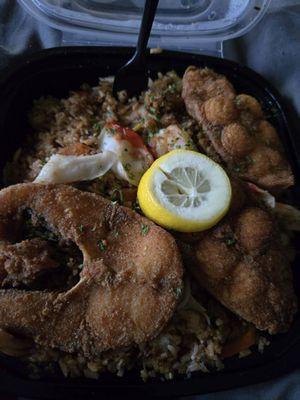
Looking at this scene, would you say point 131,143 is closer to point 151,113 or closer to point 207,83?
point 151,113

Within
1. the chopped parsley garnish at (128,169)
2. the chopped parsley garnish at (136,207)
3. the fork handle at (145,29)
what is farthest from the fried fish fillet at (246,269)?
the fork handle at (145,29)

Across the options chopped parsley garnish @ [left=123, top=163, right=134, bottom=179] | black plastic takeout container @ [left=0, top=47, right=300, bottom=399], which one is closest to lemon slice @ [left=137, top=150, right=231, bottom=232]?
chopped parsley garnish @ [left=123, top=163, right=134, bottom=179]

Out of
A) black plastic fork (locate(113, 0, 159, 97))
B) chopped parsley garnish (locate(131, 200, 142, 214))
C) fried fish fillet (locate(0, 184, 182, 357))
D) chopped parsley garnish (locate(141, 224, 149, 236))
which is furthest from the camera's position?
black plastic fork (locate(113, 0, 159, 97))

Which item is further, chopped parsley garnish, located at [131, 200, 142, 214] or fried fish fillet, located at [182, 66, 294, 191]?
fried fish fillet, located at [182, 66, 294, 191]

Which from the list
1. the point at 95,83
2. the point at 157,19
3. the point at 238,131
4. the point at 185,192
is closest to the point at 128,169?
the point at 185,192

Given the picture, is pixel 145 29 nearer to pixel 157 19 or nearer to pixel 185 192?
pixel 157 19

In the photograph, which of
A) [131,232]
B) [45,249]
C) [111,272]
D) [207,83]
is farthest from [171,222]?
[207,83]

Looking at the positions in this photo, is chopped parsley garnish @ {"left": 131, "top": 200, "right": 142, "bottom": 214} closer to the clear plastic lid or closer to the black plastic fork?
the black plastic fork
